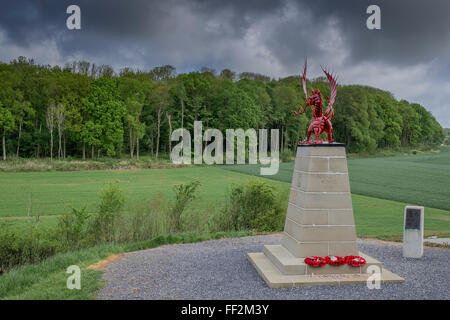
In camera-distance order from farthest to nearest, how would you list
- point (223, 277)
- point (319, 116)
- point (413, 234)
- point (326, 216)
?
point (413, 234) → point (319, 116) → point (326, 216) → point (223, 277)

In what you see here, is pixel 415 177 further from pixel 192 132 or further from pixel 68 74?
pixel 68 74

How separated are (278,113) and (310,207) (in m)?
47.9

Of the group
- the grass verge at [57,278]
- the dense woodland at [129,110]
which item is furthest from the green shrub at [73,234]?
the dense woodland at [129,110]

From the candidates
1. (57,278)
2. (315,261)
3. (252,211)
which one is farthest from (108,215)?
(315,261)

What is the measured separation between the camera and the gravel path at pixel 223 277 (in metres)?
6.85

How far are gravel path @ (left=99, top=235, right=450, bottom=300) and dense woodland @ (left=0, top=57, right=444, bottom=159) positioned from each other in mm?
33777

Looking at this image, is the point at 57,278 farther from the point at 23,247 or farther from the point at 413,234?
the point at 413,234

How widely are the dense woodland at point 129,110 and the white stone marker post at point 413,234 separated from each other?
3600cm

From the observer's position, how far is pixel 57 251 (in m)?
10.1

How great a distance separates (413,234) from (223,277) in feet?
17.4

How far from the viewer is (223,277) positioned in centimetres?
771

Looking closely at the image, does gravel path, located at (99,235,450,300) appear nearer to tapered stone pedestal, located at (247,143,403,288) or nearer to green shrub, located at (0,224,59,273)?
tapered stone pedestal, located at (247,143,403,288)

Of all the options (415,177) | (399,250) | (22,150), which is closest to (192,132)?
(22,150)

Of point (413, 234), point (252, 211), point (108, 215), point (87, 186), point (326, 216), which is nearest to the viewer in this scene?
point (326, 216)
